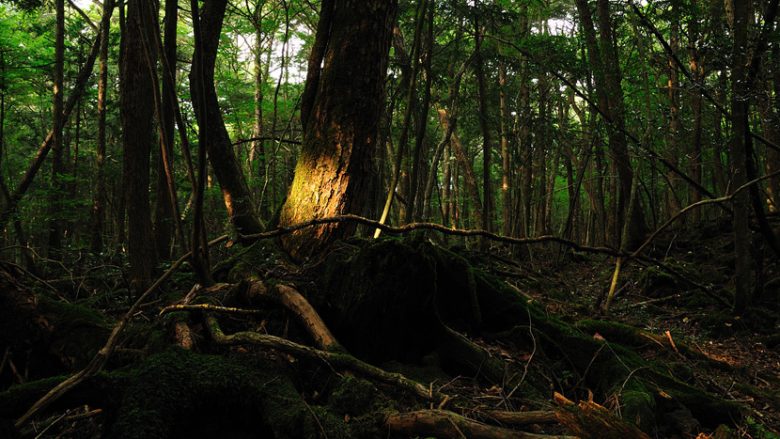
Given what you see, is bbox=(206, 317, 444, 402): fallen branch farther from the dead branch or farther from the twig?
the dead branch

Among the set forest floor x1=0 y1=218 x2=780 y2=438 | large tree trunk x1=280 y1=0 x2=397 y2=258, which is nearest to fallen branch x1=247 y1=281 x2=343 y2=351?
forest floor x1=0 y1=218 x2=780 y2=438

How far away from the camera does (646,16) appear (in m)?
7.05

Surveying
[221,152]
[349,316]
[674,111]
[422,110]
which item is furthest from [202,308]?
[674,111]

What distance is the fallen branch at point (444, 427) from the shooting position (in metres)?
2.20

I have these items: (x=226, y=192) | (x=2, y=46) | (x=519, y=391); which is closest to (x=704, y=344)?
(x=519, y=391)

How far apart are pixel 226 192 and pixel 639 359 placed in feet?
15.5

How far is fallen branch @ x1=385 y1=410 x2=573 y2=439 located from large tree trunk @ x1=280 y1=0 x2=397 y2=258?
6.73 feet

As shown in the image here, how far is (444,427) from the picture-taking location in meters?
2.28

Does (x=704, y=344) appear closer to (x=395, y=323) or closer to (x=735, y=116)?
(x=735, y=116)

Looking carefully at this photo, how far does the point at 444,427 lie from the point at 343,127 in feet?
9.15

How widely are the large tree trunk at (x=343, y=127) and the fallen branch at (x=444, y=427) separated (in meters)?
2.05

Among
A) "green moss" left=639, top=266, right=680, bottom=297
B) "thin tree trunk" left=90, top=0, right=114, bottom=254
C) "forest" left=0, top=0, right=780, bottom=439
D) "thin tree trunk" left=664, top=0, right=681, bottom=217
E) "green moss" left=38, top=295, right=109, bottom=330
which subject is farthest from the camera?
"thin tree trunk" left=90, top=0, right=114, bottom=254

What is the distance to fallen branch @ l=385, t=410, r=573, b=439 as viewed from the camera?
220 centimetres

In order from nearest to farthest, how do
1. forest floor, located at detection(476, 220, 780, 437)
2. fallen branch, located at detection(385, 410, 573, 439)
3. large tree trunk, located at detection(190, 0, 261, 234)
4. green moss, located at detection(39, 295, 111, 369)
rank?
1. fallen branch, located at detection(385, 410, 573, 439)
2. green moss, located at detection(39, 295, 111, 369)
3. forest floor, located at detection(476, 220, 780, 437)
4. large tree trunk, located at detection(190, 0, 261, 234)
